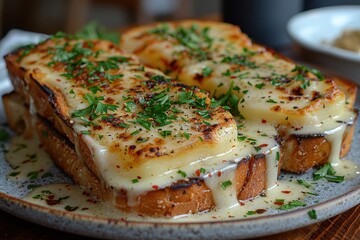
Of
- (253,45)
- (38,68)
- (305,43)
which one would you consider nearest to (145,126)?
(38,68)

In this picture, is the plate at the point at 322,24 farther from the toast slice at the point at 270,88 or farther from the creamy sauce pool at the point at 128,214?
the creamy sauce pool at the point at 128,214

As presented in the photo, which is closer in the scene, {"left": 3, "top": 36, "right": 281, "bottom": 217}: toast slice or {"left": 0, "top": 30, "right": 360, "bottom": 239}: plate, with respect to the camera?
{"left": 0, "top": 30, "right": 360, "bottom": 239}: plate

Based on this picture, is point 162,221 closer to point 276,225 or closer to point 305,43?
point 276,225

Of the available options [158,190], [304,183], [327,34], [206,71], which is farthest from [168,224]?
[327,34]

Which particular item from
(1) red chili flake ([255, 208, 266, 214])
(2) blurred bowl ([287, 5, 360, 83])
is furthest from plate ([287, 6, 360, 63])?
(1) red chili flake ([255, 208, 266, 214])

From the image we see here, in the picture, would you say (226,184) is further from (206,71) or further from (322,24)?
(322,24)

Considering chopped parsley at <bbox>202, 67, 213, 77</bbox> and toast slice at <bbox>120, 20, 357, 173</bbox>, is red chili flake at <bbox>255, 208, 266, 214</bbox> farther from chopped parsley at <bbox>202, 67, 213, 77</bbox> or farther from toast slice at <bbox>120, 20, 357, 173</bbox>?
chopped parsley at <bbox>202, 67, 213, 77</bbox>

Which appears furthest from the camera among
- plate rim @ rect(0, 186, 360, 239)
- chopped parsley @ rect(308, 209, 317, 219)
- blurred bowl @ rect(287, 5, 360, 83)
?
blurred bowl @ rect(287, 5, 360, 83)
